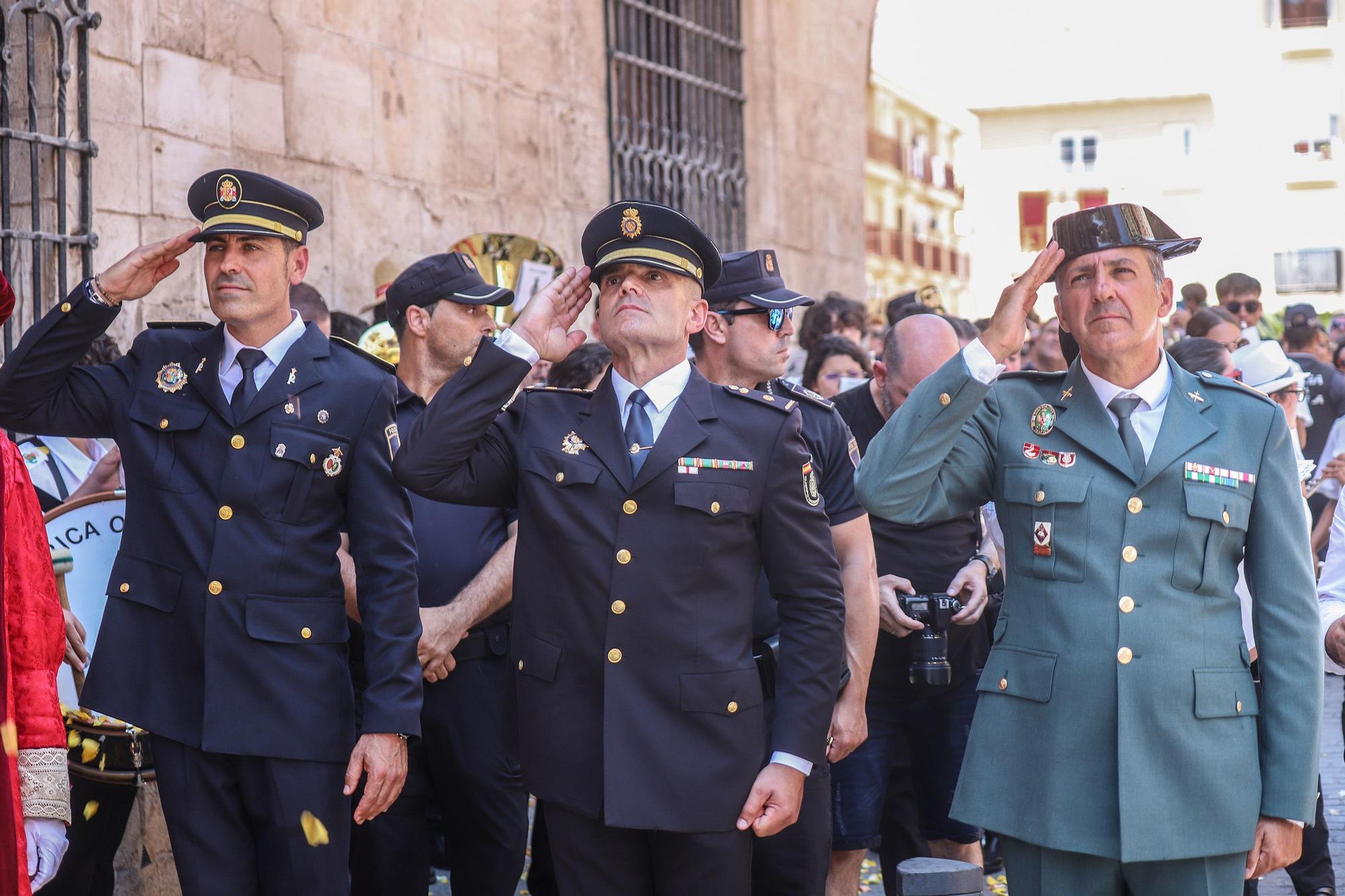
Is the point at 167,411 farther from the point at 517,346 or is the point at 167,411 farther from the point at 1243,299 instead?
the point at 1243,299

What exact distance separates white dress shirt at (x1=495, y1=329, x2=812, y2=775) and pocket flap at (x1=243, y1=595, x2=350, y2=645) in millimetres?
805

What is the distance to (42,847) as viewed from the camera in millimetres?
3598

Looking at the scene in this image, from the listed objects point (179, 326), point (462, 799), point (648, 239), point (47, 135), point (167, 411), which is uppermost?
point (47, 135)

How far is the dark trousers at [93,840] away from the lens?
4895 millimetres

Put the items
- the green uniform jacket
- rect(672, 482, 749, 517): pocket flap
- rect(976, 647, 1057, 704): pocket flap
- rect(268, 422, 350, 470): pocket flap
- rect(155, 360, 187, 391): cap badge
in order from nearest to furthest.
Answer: the green uniform jacket < rect(976, 647, 1057, 704): pocket flap < rect(672, 482, 749, 517): pocket flap < rect(268, 422, 350, 470): pocket flap < rect(155, 360, 187, 391): cap badge

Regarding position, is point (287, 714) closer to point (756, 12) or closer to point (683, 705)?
point (683, 705)

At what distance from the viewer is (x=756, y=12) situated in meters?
12.7

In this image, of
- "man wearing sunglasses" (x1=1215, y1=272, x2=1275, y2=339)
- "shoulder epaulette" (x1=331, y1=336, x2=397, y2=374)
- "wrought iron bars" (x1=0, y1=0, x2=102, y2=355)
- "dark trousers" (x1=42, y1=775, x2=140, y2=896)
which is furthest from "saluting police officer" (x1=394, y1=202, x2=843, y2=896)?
"man wearing sunglasses" (x1=1215, y1=272, x2=1275, y2=339)

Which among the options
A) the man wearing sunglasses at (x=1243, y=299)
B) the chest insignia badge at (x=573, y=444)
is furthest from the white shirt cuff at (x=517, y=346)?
the man wearing sunglasses at (x=1243, y=299)

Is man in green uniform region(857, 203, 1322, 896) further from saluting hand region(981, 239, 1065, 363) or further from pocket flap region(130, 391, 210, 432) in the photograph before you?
pocket flap region(130, 391, 210, 432)

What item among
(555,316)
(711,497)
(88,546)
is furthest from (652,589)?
(88,546)

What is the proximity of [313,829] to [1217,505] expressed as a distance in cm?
220

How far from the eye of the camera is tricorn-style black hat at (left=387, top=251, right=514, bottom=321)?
5.47 m

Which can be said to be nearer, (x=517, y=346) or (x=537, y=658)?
(x=537, y=658)
